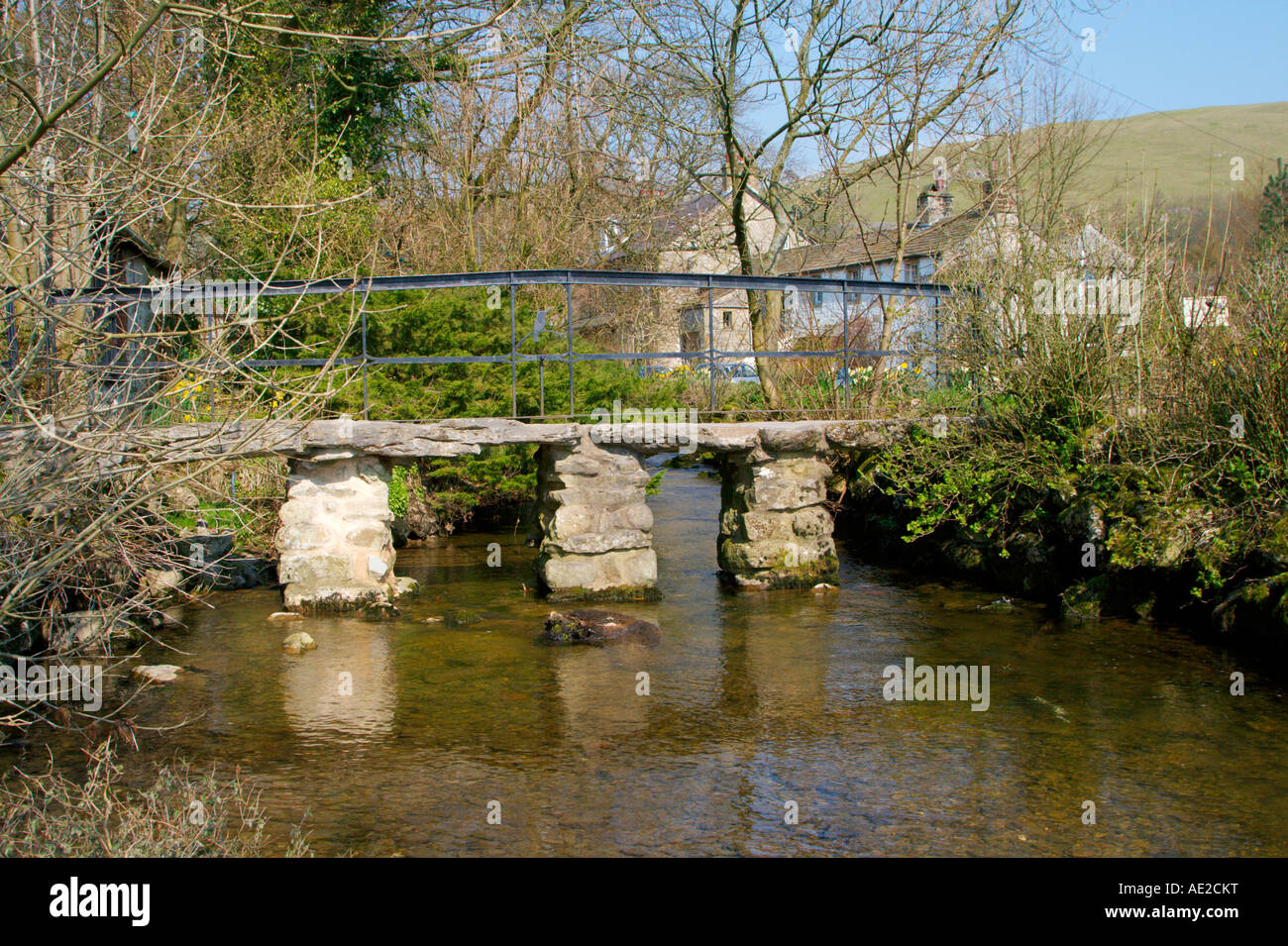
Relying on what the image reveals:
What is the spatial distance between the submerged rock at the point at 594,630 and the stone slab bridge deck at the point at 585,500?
4.27ft

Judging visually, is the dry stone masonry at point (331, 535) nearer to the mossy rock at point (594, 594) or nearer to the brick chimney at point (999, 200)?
the mossy rock at point (594, 594)

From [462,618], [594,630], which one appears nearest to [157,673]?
[462,618]

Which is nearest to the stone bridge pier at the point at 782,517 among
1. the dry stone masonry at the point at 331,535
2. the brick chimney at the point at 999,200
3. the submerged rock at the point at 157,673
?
the dry stone masonry at the point at 331,535

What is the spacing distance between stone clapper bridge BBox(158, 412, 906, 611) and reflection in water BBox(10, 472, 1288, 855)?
582 millimetres

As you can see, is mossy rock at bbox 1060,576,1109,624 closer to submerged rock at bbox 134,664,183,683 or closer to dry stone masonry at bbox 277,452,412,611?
dry stone masonry at bbox 277,452,412,611

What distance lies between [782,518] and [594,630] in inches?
110

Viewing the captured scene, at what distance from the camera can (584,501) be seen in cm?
1068

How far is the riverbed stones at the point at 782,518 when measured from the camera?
36.2 ft

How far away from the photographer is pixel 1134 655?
8.55 metres

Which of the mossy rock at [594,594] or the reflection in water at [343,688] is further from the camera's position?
the mossy rock at [594,594]

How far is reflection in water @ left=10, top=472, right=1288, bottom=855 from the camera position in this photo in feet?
18.2

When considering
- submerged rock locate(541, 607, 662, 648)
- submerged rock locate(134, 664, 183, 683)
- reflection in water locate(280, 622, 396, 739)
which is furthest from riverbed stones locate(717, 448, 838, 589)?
submerged rock locate(134, 664, 183, 683)
